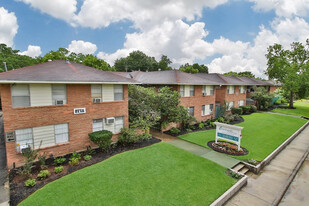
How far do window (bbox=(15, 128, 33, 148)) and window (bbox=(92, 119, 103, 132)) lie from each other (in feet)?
10.8

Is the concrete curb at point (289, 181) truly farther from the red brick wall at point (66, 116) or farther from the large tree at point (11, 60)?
the large tree at point (11, 60)

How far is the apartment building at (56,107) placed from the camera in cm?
779

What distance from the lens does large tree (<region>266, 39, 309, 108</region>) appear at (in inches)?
1120

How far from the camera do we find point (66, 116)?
9203mm

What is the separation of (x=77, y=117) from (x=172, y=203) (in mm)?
7253

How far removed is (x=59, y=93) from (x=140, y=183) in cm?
680

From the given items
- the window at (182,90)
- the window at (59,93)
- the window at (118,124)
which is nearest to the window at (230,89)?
the window at (182,90)

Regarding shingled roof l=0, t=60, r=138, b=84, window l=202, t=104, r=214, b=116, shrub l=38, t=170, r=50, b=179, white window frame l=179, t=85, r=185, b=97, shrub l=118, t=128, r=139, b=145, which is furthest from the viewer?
window l=202, t=104, r=214, b=116

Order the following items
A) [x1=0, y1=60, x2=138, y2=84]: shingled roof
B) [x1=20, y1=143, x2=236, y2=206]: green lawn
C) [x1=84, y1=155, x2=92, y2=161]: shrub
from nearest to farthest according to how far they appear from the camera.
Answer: [x1=20, y1=143, x2=236, y2=206]: green lawn < [x1=0, y1=60, x2=138, y2=84]: shingled roof < [x1=84, y1=155, x2=92, y2=161]: shrub

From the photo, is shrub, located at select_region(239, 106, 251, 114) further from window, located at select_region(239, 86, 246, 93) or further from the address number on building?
the address number on building

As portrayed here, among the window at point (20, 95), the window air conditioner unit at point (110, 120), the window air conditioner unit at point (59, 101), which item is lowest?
the window air conditioner unit at point (110, 120)

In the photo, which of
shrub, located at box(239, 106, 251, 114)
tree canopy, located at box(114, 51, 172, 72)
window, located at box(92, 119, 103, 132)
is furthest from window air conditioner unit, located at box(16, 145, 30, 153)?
tree canopy, located at box(114, 51, 172, 72)

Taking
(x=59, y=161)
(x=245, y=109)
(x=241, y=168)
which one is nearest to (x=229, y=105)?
(x=245, y=109)

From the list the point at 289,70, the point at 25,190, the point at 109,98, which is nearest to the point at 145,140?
the point at 109,98
